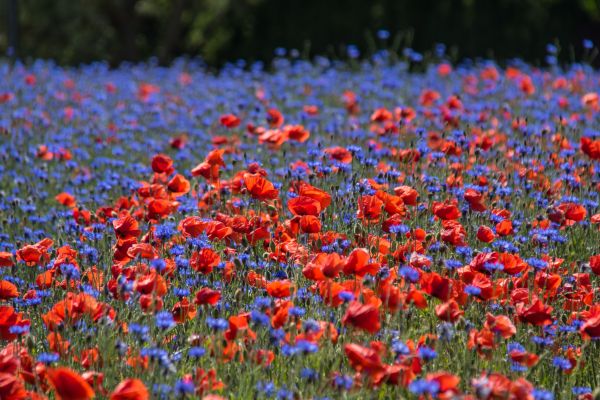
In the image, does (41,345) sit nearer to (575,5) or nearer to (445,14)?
(445,14)

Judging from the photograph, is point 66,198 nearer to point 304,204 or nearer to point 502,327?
point 304,204

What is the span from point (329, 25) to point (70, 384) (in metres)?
12.2

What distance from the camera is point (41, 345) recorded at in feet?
10.5

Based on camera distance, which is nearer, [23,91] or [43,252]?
[43,252]

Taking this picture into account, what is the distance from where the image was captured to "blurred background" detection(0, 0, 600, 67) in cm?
1362

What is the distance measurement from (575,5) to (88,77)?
7.99 metres

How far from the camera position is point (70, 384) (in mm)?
2117

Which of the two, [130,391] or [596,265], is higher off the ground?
[596,265]

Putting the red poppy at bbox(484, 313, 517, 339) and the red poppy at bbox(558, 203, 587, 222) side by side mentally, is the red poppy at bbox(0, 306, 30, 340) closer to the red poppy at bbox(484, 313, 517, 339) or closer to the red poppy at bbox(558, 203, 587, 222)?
the red poppy at bbox(484, 313, 517, 339)

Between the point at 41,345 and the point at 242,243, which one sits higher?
the point at 242,243

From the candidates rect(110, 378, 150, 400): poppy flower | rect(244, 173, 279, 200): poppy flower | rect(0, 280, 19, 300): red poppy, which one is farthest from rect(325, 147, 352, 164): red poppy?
rect(110, 378, 150, 400): poppy flower

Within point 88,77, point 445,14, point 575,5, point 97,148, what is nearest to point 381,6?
point 445,14

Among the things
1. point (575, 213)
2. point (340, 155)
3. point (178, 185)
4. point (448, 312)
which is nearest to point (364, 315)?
point (448, 312)

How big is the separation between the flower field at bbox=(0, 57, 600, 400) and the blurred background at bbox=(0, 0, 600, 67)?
7685 millimetres
